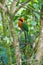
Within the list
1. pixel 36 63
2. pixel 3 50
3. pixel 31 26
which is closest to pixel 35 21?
pixel 31 26

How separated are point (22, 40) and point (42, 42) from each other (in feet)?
2.48

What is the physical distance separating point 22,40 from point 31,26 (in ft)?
0.57

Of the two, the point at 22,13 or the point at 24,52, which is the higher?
the point at 22,13

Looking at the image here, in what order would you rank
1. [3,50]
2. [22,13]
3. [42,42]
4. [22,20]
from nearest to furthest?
[42,42]
[3,50]
[22,13]
[22,20]

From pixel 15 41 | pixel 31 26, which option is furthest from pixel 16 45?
pixel 31 26

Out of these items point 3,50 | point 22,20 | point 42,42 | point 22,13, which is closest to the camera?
point 42,42

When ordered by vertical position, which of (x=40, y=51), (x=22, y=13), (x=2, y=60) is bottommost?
(x=2, y=60)

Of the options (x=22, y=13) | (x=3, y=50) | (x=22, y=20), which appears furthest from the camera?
(x=22, y=20)

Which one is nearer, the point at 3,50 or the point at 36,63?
the point at 36,63

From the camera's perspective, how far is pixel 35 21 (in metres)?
2.19

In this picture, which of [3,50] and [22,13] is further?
[22,13]

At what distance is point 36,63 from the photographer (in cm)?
157

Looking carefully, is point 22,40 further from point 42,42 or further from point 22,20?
point 42,42

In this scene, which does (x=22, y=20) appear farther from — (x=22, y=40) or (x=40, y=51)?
(x=40, y=51)
